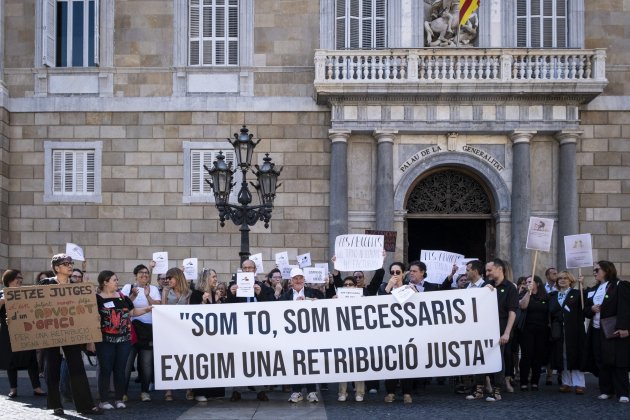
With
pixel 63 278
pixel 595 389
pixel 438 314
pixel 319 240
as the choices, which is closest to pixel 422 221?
pixel 319 240

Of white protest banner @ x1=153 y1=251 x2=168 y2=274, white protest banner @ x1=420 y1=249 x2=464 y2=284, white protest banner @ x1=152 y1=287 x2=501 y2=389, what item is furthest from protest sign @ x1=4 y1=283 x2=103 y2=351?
white protest banner @ x1=420 y1=249 x2=464 y2=284

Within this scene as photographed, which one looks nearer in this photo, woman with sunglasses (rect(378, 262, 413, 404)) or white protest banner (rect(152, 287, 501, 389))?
white protest banner (rect(152, 287, 501, 389))

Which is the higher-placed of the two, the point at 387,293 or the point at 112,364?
the point at 387,293

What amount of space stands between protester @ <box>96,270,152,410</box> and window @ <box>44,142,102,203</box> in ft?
33.3

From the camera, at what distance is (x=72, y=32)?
74.5 feet

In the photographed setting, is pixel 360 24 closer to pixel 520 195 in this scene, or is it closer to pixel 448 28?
pixel 448 28

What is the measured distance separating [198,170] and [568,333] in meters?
10.5

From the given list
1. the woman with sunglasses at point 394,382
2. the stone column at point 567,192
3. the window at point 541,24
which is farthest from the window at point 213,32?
the woman with sunglasses at point 394,382

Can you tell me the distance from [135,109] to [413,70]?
6371mm

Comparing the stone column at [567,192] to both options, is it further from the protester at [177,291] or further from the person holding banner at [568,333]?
the protester at [177,291]

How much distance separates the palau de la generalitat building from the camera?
2131 centimetres

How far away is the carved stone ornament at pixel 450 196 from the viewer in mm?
22156

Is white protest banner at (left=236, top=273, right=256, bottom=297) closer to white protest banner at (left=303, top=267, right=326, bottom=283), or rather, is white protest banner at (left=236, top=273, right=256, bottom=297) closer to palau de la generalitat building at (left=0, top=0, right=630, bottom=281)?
white protest banner at (left=303, top=267, right=326, bottom=283)

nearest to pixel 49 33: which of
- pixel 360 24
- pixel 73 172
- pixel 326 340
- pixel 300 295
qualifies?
pixel 73 172
